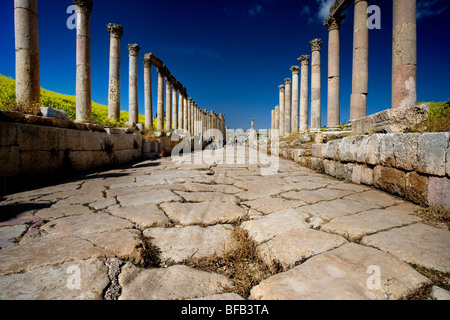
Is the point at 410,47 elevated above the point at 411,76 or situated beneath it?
elevated above

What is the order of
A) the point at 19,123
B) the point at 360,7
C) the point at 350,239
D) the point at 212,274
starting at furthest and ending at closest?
the point at 360,7 < the point at 19,123 < the point at 350,239 < the point at 212,274

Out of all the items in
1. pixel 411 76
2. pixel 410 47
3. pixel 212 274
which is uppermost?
pixel 410 47

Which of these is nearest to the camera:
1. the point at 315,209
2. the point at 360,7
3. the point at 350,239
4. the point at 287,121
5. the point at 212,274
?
the point at 212,274

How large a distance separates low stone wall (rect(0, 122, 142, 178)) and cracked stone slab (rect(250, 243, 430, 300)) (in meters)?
4.09

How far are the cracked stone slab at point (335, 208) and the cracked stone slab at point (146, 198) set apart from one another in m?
1.58

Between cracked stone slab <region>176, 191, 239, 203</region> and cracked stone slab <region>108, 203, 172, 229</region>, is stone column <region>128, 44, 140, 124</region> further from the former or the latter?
cracked stone slab <region>108, 203, 172, 229</region>

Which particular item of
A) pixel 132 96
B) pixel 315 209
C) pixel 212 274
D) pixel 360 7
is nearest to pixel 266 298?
pixel 212 274

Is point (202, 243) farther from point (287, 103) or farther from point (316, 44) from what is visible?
point (287, 103)

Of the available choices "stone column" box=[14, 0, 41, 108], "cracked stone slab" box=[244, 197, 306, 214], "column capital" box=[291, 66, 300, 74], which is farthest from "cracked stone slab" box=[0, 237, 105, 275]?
"column capital" box=[291, 66, 300, 74]

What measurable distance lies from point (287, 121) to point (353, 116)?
1027cm

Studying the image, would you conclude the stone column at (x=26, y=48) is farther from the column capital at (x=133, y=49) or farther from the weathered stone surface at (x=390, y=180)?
the weathered stone surface at (x=390, y=180)

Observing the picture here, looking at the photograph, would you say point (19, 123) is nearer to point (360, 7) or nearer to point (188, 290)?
point (188, 290)

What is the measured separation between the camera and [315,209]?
242 centimetres

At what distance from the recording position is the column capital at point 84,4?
7.03 meters
